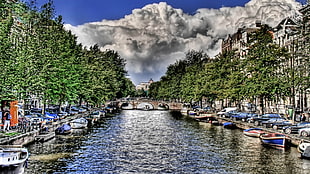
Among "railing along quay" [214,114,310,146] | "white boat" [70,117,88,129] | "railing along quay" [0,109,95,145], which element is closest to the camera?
"railing along quay" [0,109,95,145]

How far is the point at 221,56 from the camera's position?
94938 millimetres

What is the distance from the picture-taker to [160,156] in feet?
118

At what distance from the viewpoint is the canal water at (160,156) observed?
29.8m

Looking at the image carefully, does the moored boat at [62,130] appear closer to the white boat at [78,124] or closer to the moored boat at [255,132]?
the white boat at [78,124]

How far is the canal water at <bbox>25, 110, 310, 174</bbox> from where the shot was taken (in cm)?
2980

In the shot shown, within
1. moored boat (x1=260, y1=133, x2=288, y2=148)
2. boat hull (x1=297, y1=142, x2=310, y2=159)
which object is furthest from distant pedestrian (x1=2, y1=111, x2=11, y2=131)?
boat hull (x1=297, y1=142, x2=310, y2=159)

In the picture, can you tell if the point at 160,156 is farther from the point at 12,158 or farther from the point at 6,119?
the point at 6,119

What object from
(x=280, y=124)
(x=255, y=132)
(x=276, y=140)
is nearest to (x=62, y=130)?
(x=255, y=132)

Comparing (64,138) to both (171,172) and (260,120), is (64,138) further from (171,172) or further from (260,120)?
(260,120)

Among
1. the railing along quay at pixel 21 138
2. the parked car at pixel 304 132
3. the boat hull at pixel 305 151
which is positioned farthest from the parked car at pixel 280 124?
the railing along quay at pixel 21 138

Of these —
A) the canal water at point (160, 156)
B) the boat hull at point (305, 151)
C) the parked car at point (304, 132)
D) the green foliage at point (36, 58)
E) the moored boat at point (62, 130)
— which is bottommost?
the canal water at point (160, 156)

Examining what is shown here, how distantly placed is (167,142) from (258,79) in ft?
82.8

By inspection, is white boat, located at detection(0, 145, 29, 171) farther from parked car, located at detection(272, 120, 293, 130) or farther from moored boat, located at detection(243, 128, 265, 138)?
parked car, located at detection(272, 120, 293, 130)

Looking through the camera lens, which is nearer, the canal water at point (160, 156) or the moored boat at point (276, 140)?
the canal water at point (160, 156)
